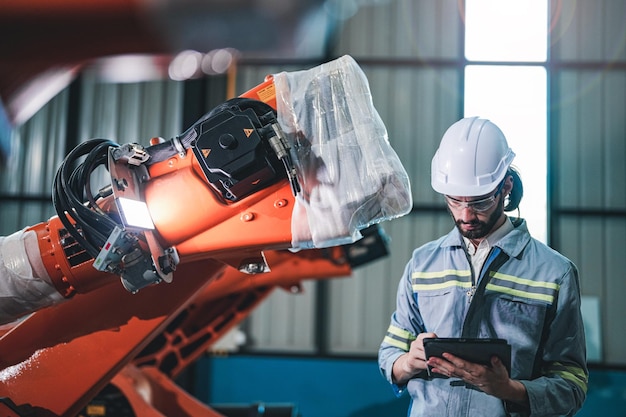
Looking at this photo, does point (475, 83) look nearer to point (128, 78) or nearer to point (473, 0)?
point (473, 0)

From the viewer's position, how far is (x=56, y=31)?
1.78 feet

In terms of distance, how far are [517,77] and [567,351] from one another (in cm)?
824

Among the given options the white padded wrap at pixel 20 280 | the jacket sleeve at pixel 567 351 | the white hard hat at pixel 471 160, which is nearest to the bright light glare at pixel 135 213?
the white padded wrap at pixel 20 280

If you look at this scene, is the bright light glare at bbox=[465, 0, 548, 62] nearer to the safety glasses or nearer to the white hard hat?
the white hard hat

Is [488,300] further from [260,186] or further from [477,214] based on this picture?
[260,186]

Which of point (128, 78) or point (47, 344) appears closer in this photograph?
point (128, 78)

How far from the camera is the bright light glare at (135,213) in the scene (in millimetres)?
2256

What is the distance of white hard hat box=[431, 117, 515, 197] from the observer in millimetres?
2750

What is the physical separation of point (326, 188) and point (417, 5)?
9134mm

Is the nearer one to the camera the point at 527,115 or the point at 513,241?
the point at 513,241

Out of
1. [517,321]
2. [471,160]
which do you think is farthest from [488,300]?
[471,160]

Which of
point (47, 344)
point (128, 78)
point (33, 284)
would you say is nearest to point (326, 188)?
point (33, 284)

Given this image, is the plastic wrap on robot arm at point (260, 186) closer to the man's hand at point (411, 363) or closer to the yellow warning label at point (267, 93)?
the yellow warning label at point (267, 93)

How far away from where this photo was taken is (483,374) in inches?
93.0
